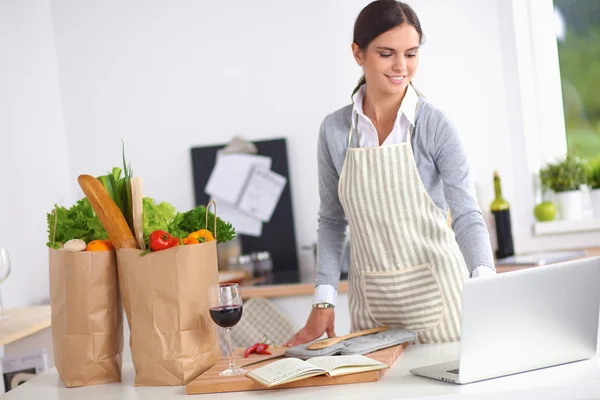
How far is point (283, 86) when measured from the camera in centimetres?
382

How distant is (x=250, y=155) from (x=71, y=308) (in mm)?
2315

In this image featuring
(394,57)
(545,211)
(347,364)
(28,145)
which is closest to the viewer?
(347,364)

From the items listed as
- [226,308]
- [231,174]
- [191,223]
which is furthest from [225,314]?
[231,174]

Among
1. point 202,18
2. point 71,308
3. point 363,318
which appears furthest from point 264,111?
point 71,308

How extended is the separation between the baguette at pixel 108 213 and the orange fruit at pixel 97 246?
0.10ft

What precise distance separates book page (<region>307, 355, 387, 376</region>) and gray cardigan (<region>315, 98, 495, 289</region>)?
364 millimetres

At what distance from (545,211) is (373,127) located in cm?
203

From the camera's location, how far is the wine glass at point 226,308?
1489mm

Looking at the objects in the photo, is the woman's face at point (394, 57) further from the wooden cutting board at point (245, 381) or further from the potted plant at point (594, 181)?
the potted plant at point (594, 181)

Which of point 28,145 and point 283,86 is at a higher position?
point 283,86

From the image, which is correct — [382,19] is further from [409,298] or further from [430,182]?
[409,298]

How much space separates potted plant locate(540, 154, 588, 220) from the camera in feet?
12.1

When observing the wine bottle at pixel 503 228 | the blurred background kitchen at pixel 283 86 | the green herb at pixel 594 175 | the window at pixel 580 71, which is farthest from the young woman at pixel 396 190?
the window at pixel 580 71

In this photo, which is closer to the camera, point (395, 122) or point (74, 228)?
point (74, 228)
